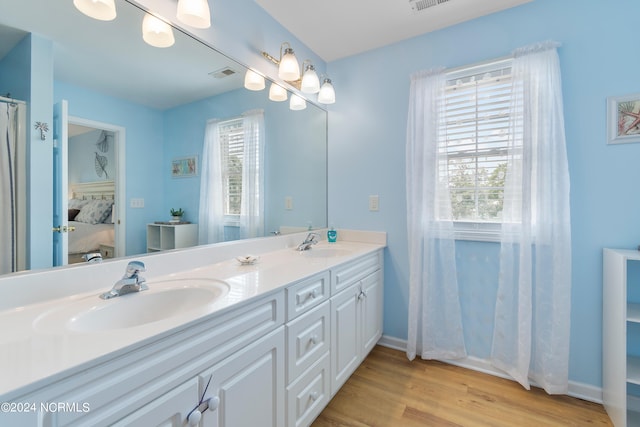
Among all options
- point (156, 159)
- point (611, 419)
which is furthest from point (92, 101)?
point (611, 419)

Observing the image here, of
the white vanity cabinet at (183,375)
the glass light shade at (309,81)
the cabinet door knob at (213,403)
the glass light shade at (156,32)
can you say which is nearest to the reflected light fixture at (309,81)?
the glass light shade at (309,81)

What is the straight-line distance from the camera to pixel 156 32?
122 cm

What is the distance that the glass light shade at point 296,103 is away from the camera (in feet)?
6.91

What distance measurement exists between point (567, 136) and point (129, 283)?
2337 millimetres

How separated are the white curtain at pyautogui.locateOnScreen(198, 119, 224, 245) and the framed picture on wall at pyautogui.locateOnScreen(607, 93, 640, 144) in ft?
7.13

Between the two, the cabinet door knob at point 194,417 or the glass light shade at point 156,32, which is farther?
the glass light shade at point 156,32

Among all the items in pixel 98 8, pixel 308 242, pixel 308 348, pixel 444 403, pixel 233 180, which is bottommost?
pixel 444 403

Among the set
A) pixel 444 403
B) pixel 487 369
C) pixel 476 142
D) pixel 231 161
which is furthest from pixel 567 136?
pixel 231 161

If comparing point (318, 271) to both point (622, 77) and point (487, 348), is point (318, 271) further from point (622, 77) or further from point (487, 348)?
point (622, 77)

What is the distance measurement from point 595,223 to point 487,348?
3.32 ft

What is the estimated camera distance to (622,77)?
1532 millimetres

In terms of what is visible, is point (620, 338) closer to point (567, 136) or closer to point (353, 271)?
point (567, 136)

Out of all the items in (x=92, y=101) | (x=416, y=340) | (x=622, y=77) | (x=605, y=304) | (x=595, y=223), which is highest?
(x=622, y=77)

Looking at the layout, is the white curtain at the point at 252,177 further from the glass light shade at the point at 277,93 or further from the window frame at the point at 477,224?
the window frame at the point at 477,224
